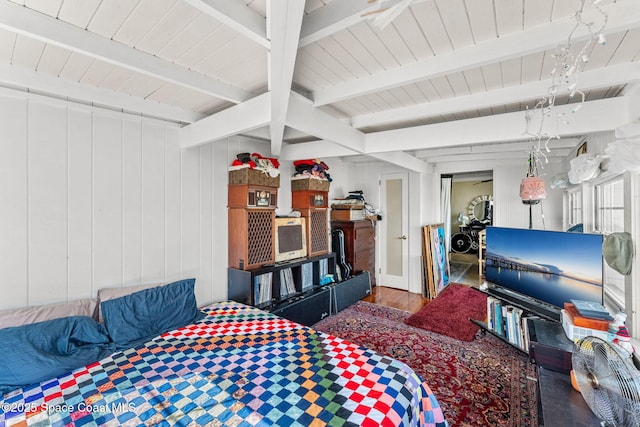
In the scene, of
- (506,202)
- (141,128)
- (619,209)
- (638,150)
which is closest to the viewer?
(638,150)

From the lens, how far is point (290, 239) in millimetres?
3248

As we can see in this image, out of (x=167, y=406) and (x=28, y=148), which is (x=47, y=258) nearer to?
(x=28, y=148)

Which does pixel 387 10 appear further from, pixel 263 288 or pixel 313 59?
pixel 263 288

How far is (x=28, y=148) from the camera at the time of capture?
1782mm

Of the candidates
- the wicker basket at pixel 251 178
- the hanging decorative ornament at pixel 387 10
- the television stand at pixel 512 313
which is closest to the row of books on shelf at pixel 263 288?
the wicker basket at pixel 251 178

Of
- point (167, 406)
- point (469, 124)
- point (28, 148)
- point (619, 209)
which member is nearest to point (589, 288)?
point (619, 209)

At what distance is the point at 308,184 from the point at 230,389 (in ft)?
8.10

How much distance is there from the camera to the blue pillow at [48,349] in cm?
138

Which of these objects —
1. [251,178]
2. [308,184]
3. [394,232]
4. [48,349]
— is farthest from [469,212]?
[48,349]

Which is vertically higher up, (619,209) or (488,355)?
(619,209)

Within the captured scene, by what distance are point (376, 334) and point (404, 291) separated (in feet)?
6.54

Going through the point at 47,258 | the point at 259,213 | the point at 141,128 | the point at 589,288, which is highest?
the point at 141,128

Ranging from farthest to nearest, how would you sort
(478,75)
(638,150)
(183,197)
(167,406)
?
1. (183,197)
2. (478,75)
3. (638,150)
4. (167,406)

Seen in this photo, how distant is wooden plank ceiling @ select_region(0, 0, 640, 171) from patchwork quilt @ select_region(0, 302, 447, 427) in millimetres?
1533
